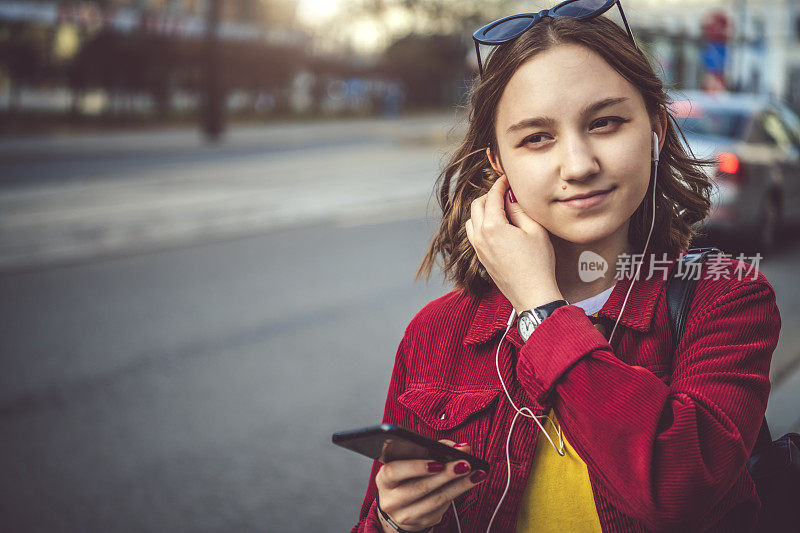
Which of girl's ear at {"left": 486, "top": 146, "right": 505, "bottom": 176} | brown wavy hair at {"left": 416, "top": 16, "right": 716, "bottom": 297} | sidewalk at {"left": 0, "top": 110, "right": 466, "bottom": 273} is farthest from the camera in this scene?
sidewalk at {"left": 0, "top": 110, "right": 466, "bottom": 273}

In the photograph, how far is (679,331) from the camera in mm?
1407

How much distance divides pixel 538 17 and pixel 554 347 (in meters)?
0.61

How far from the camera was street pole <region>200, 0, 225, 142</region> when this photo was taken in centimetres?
2573

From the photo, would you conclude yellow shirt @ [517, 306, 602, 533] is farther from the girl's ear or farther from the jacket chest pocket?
the girl's ear

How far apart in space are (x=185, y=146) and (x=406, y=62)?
3383 centimetres

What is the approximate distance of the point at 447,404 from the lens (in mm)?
1473

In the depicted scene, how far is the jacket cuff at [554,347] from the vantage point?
127 centimetres

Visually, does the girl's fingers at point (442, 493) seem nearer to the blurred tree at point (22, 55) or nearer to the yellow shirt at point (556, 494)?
the yellow shirt at point (556, 494)

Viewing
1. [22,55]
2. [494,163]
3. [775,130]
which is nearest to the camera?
[494,163]

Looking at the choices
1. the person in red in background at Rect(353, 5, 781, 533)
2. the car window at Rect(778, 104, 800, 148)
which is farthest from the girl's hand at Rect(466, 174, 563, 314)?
the car window at Rect(778, 104, 800, 148)

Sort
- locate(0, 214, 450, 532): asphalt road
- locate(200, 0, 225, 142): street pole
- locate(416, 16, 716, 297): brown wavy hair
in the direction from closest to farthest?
locate(416, 16, 716, 297): brown wavy hair, locate(0, 214, 450, 532): asphalt road, locate(200, 0, 225, 142): street pole

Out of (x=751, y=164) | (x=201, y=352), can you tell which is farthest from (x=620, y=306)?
(x=751, y=164)

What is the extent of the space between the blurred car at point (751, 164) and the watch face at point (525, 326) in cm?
702

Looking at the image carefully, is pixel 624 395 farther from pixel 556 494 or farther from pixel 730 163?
pixel 730 163
